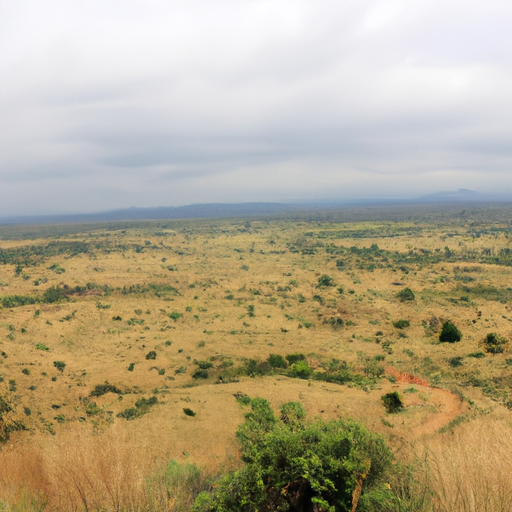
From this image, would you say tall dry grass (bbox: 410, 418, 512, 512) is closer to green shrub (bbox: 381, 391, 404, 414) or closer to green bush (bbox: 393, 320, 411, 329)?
green shrub (bbox: 381, 391, 404, 414)

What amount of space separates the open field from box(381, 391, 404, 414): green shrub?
286mm

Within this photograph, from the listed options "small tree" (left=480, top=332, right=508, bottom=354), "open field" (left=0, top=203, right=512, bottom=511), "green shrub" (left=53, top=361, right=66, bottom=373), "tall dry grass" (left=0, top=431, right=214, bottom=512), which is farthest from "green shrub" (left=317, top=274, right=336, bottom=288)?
"tall dry grass" (left=0, top=431, right=214, bottom=512)

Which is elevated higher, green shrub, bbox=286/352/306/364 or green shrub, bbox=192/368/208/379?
green shrub, bbox=192/368/208/379

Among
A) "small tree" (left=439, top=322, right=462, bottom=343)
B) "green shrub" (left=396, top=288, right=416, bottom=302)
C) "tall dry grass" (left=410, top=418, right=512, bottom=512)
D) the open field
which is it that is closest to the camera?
"tall dry grass" (left=410, top=418, right=512, bottom=512)

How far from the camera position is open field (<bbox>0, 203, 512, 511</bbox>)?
12.3m

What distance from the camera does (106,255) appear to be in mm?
65375

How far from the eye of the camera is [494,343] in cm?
2412

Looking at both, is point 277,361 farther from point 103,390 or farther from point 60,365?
point 60,365

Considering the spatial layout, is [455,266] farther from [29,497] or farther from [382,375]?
[29,497]

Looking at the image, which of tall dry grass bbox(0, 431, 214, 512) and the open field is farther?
the open field

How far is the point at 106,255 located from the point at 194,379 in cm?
5098

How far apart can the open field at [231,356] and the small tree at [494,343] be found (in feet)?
1.51

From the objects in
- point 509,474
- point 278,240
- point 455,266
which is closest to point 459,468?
point 509,474

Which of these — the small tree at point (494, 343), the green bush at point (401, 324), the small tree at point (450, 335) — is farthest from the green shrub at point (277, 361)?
the small tree at point (494, 343)
